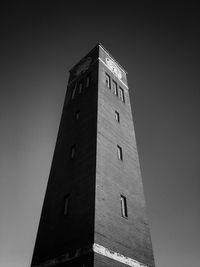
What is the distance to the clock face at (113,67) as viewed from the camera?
26.6 m

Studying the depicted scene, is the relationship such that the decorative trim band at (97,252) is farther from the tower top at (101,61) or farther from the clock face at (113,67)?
the clock face at (113,67)

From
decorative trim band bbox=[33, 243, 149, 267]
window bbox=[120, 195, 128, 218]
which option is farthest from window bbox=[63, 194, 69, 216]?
window bbox=[120, 195, 128, 218]

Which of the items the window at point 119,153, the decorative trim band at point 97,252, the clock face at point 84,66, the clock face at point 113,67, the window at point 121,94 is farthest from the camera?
the clock face at point 113,67

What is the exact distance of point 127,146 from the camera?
18.0 metres

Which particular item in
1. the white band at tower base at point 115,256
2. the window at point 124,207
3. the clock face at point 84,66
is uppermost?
the clock face at point 84,66

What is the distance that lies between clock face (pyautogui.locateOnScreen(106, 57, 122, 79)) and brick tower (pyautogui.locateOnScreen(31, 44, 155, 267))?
557 centimetres

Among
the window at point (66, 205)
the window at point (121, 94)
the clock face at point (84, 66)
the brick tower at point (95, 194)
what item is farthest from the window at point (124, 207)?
the clock face at point (84, 66)

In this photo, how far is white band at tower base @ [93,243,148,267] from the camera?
1009cm

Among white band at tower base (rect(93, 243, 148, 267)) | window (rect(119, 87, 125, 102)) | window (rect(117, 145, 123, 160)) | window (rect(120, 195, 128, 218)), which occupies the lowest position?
white band at tower base (rect(93, 243, 148, 267))

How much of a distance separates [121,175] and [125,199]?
1.64 m

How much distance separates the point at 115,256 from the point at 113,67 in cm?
2139

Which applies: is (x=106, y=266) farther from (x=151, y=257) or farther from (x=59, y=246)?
(x=151, y=257)

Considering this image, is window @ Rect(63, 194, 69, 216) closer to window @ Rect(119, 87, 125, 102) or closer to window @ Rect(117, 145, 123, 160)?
window @ Rect(117, 145, 123, 160)

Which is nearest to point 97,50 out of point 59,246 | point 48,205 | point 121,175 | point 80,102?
point 80,102
